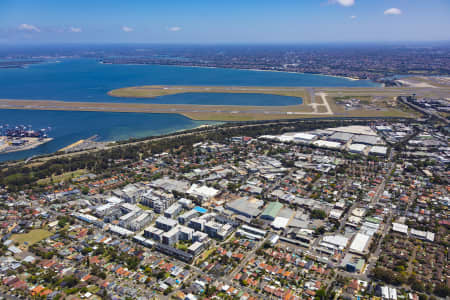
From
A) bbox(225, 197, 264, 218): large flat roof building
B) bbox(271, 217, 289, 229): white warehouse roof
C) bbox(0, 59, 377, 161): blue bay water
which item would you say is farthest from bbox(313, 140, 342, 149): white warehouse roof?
bbox(0, 59, 377, 161): blue bay water

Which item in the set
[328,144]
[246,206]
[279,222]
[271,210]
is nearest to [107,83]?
[328,144]

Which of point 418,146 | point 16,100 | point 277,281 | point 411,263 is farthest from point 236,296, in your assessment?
point 16,100

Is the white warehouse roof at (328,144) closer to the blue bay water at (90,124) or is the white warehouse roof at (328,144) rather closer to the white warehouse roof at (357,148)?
the white warehouse roof at (357,148)

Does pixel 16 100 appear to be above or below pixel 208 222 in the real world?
above

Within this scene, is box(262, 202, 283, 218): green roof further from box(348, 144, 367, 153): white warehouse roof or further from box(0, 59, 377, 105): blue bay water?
box(0, 59, 377, 105): blue bay water

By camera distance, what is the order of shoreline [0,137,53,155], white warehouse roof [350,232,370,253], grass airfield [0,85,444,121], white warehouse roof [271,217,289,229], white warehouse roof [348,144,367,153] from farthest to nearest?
grass airfield [0,85,444,121]
shoreline [0,137,53,155]
white warehouse roof [348,144,367,153]
white warehouse roof [271,217,289,229]
white warehouse roof [350,232,370,253]

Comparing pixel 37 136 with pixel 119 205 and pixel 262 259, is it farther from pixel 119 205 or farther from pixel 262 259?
pixel 262 259

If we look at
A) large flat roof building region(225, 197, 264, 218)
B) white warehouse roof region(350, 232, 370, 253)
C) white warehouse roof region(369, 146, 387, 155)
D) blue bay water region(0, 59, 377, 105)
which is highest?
blue bay water region(0, 59, 377, 105)

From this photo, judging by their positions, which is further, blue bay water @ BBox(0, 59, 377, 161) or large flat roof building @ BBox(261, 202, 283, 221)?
blue bay water @ BBox(0, 59, 377, 161)
